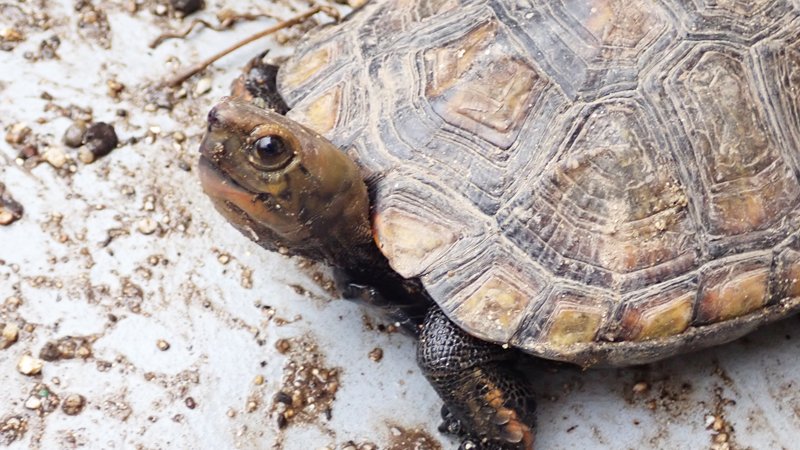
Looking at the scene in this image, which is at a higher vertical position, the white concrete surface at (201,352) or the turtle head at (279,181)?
the turtle head at (279,181)

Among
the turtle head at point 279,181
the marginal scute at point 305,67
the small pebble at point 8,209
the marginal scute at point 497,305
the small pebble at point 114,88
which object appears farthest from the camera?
the small pebble at point 114,88

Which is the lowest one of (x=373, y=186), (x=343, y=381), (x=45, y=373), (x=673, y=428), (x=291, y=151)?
(x=45, y=373)

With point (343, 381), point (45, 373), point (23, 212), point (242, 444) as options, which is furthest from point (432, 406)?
point (23, 212)

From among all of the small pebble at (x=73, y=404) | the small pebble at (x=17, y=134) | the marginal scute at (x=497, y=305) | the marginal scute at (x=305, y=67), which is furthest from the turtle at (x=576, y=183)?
the small pebble at (x=17, y=134)

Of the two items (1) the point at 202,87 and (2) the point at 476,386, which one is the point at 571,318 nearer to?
(2) the point at 476,386

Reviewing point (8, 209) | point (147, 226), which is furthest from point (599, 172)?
point (8, 209)

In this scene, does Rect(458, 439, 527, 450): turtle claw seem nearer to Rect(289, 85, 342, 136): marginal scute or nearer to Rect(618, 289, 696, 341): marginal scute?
Rect(618, 289, 696, 341): marginal scute

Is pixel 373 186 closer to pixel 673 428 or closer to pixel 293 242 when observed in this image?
pixel 293 242

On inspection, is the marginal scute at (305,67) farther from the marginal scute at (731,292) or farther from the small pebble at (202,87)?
the marginal scute at (731,292)
